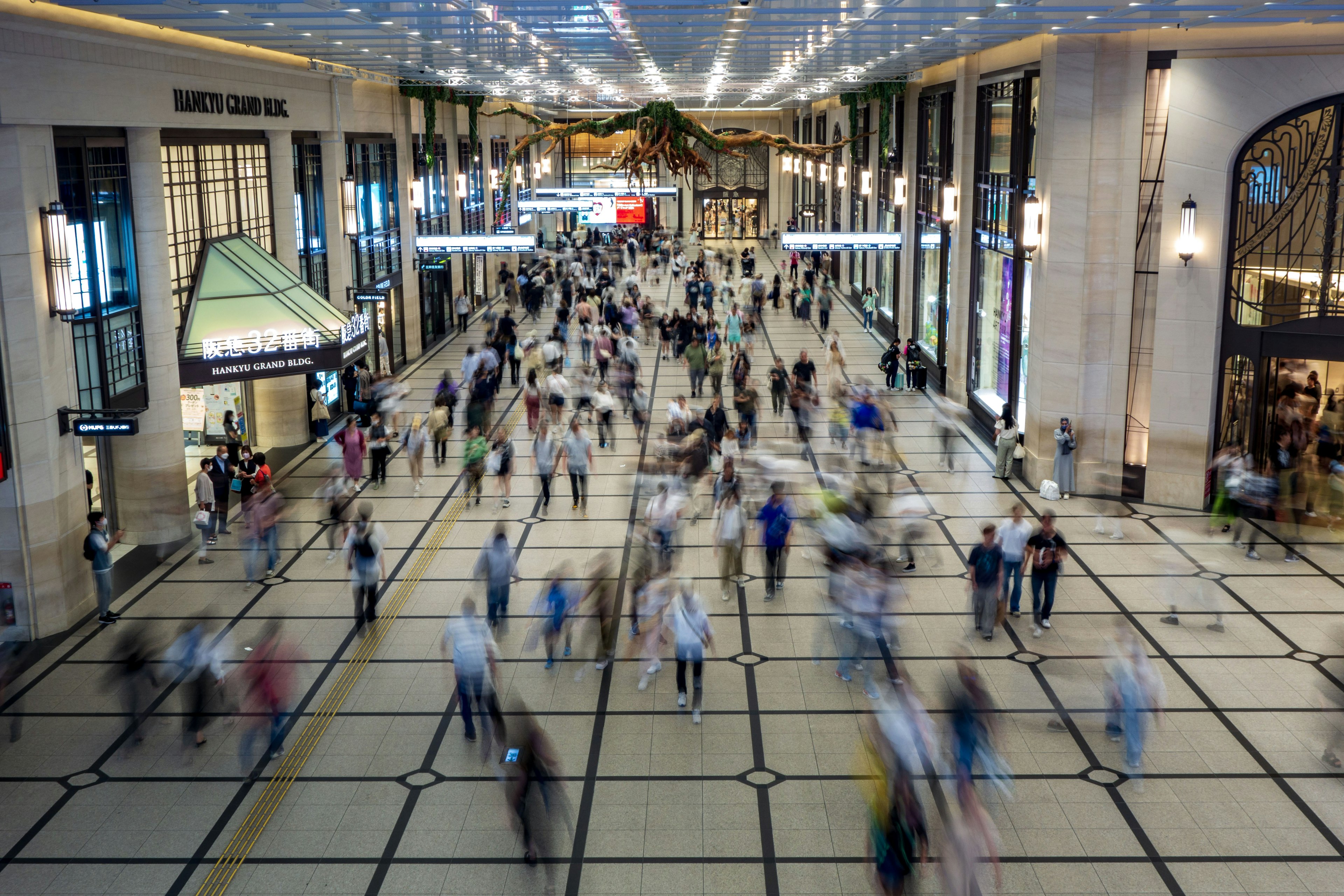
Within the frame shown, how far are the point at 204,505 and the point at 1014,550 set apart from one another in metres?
10.3

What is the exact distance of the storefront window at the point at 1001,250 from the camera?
19812mm

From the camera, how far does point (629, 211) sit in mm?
45719

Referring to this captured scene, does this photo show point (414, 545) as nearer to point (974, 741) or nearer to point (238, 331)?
point (238, 331)

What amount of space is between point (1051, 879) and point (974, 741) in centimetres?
111

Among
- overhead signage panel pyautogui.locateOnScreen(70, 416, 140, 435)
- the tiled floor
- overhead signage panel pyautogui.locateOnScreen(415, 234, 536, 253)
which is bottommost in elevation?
the tiled floor

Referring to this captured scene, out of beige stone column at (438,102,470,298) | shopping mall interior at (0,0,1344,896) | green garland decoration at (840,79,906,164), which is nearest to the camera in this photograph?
shopping mall interior at (0,0,1344,896)

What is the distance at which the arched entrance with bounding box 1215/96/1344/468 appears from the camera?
16016 mm

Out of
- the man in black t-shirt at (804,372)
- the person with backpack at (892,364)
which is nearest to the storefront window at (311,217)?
the man in black t-shirt at (804,372)

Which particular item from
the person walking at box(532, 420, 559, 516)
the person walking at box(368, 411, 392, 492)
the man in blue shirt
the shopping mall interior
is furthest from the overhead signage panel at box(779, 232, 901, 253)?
the man in blue shirt

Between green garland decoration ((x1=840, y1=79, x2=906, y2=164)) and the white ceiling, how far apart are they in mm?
4992

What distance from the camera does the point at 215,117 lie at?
17750mm

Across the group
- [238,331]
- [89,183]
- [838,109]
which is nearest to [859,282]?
[838,109]

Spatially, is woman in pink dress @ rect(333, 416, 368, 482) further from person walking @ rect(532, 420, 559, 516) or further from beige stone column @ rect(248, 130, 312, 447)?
beige stone column @ rect(248, 130, 312, 447)

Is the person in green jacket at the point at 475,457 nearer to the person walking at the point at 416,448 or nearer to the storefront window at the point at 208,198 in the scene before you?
the person walking at the point at 416,448
